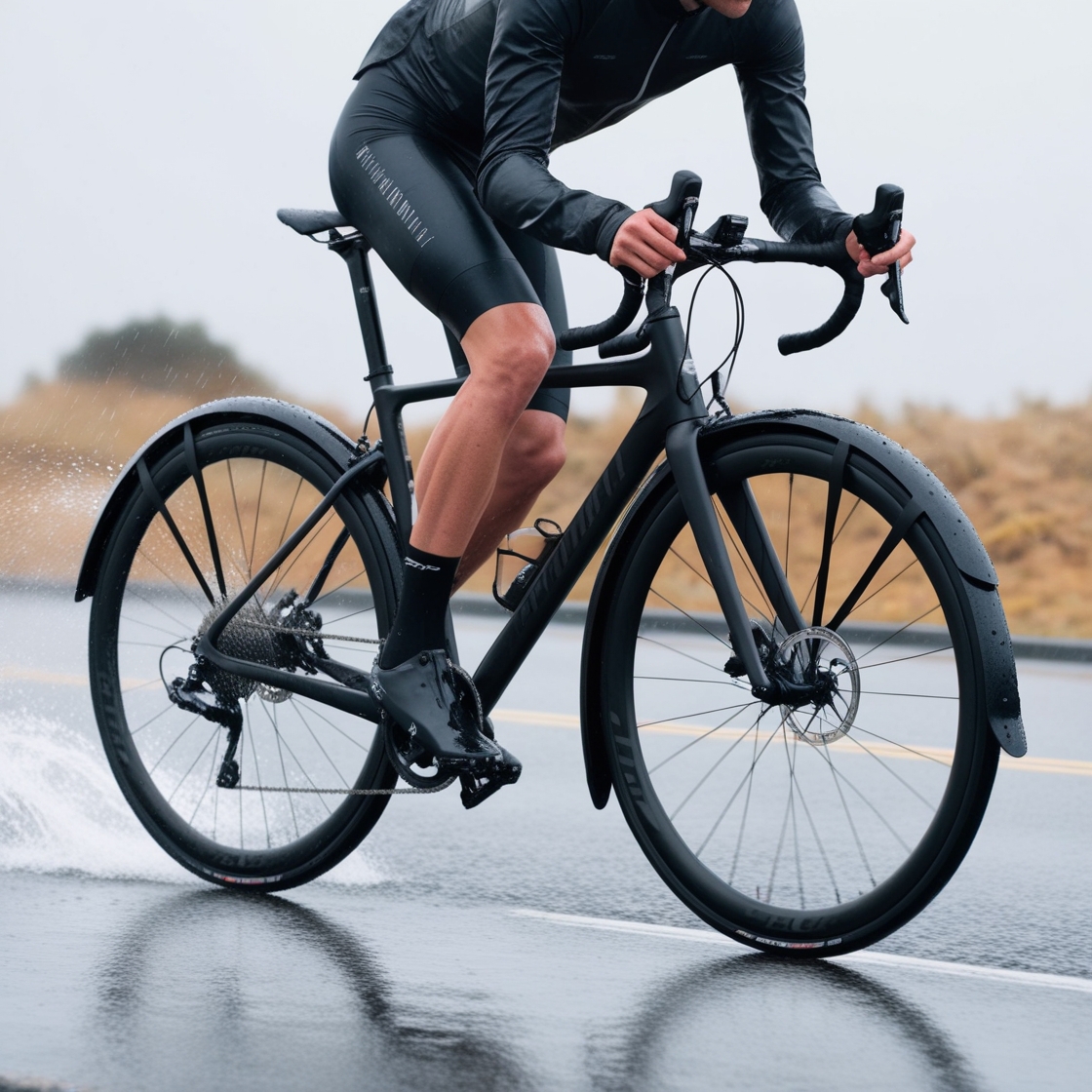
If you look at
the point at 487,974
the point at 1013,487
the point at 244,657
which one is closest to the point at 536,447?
the point at 244,657

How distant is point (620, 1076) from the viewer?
2828mm

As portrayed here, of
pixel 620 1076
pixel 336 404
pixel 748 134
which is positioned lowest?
pixel 620 1076

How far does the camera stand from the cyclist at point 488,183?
3.37 meters

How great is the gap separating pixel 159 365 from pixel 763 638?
2327 cm

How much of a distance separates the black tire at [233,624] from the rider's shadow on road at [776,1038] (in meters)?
0.99

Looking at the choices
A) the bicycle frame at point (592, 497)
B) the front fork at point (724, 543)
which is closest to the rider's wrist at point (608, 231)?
the bicycle frame at point (592, 497)

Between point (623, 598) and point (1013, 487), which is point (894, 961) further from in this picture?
point (1013, 487)

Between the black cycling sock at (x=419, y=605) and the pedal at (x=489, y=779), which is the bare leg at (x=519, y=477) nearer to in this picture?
the black cycling sock at (x=419, y=605)

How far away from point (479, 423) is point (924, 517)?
951 mm

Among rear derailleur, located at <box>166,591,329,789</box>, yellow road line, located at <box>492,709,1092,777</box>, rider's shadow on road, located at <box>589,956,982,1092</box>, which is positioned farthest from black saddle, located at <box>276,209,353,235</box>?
yellow road line, located at <box>492,709,1092,777</box>

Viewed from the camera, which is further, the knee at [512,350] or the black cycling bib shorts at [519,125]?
the knee at [512,350]

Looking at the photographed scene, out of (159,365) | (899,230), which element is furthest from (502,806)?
(159,365)

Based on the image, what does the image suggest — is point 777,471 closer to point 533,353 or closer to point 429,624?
point 533,353

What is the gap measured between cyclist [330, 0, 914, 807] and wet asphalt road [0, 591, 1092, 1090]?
1.55 feet
